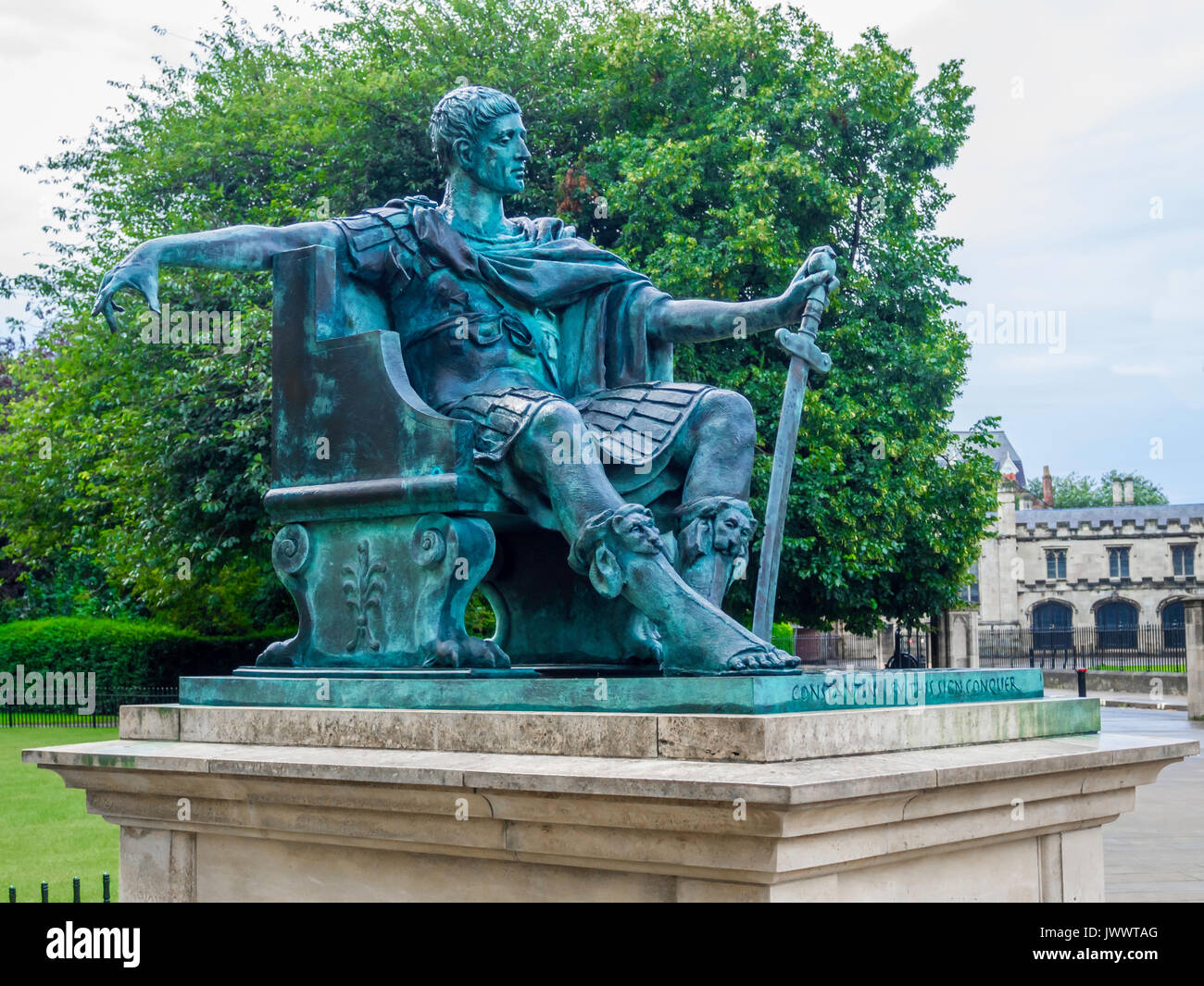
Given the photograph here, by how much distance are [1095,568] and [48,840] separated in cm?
6926

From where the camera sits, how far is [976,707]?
4168 mm

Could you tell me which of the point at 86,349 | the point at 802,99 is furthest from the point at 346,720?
the point at 86,349

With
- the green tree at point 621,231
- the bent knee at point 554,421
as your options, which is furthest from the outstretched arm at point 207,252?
the green tree at point 621,231

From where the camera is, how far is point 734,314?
193 inches

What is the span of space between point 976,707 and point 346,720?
1.99 metres

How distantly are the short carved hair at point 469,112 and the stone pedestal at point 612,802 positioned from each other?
220cm

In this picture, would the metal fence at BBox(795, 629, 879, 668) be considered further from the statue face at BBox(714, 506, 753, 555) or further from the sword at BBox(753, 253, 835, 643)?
the statue face at BBox(714, 506, 753, 555)

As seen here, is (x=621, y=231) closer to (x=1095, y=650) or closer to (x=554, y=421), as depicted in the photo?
(x=554, y=421)

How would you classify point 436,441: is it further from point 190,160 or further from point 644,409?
point 190,160

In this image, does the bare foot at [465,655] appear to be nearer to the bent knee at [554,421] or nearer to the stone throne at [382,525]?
the stone throne at [382,525]

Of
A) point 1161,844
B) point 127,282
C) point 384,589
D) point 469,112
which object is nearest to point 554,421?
point 384,589

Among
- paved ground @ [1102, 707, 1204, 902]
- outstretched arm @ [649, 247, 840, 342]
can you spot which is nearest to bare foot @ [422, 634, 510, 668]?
outstretched arm @ [649, 247, 840, 342]

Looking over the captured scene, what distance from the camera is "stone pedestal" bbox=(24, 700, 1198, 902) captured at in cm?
329
